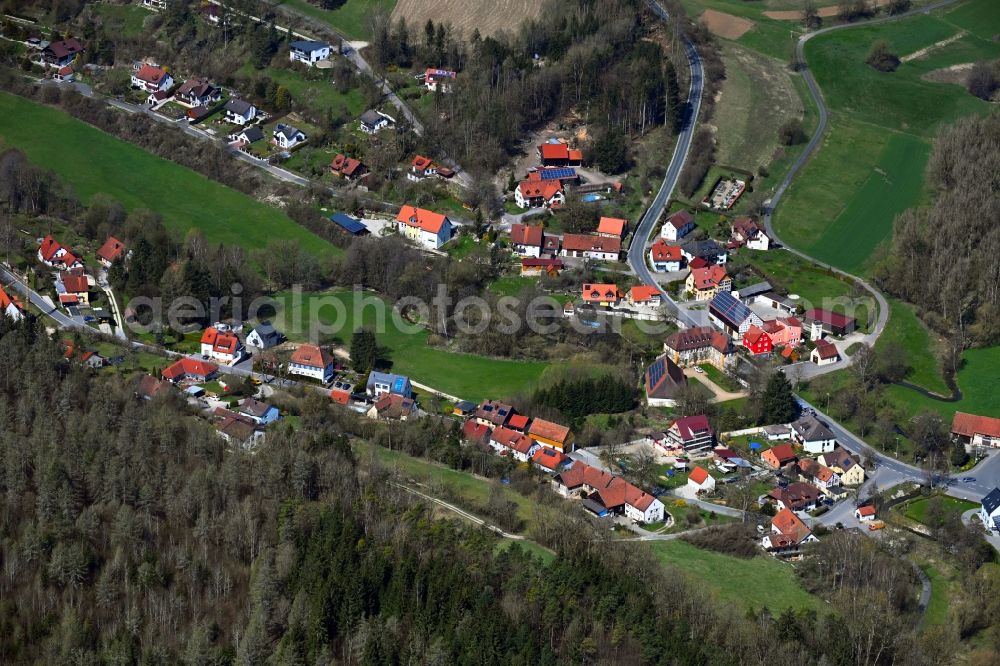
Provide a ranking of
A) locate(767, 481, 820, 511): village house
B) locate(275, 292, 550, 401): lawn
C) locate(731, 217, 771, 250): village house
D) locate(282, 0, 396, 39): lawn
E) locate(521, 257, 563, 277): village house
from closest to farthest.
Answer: locate(767, 481, 820, 511): village house, locate(275, 292, 550, 401): lawn, locate(521, 257, 563, 277): village house, locate(731, 217, 771, 250): village house, locate(282, 0, 396, 39): lawn

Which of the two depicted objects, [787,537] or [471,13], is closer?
[787,537]

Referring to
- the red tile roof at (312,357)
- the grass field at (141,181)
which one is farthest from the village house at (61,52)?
the red tile roof at (312,357)

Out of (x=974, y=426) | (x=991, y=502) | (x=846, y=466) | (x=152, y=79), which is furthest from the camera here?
(x=152, y=79)

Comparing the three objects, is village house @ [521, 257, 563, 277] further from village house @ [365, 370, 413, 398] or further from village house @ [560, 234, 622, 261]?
village house @ [365, 370, 413, 398]

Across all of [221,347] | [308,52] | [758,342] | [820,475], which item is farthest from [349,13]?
[820,475]

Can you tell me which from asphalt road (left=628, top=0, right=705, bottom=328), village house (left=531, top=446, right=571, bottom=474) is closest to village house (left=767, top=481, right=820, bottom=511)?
village house (left=531, top=446, right=571, bottom=474)

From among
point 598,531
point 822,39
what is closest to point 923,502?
point 598,531

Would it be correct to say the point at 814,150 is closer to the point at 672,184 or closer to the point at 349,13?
the point at 672,184
